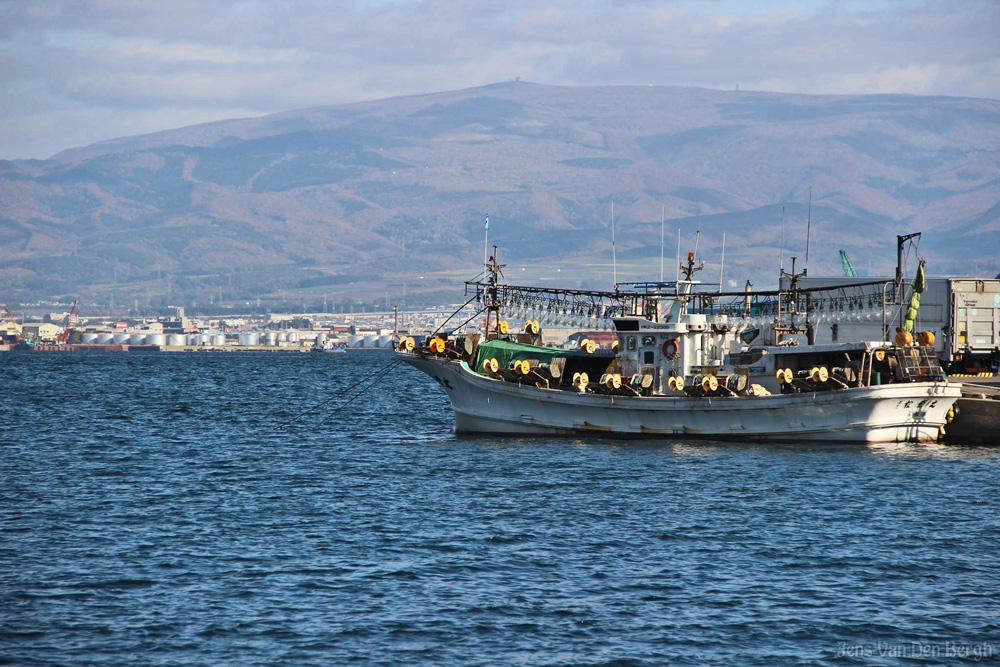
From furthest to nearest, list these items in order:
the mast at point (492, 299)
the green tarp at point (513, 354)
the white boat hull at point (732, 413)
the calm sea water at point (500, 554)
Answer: the mast at point (492, 299)
the green tarp at point (513, 354)
the white boat hull at point (732, 413)
the calm sea water at point (500, 554)

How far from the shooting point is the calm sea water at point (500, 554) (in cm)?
2562

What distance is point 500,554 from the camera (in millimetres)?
32969

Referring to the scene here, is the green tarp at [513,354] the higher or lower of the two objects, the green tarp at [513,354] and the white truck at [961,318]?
the lower

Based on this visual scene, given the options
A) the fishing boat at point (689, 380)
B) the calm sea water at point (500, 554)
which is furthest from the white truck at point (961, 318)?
the calm sea water at point (500, 554)

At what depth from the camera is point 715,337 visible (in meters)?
58.7

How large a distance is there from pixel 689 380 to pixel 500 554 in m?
25.5

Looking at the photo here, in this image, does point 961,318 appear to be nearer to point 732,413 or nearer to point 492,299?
point 732,413

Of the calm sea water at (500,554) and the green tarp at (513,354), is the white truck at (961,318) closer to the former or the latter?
the calm sea water at (500,554)

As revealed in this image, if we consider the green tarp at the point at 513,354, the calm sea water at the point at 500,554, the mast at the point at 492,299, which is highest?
the mast at the point at 492,299

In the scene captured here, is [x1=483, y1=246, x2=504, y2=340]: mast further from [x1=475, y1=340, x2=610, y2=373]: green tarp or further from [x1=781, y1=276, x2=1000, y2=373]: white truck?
[x1=781, y1=276, x2=1000, y2=373]: white truck

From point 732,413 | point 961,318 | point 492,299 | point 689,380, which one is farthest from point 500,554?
point 961,318

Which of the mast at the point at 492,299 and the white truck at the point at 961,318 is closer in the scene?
the mast at the point at 492,299

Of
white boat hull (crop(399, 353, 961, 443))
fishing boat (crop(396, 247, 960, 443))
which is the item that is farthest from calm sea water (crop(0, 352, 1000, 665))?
fishing boat (crop(396, 247, 960, 443))

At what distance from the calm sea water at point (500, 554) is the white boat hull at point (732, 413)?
3.47ft
